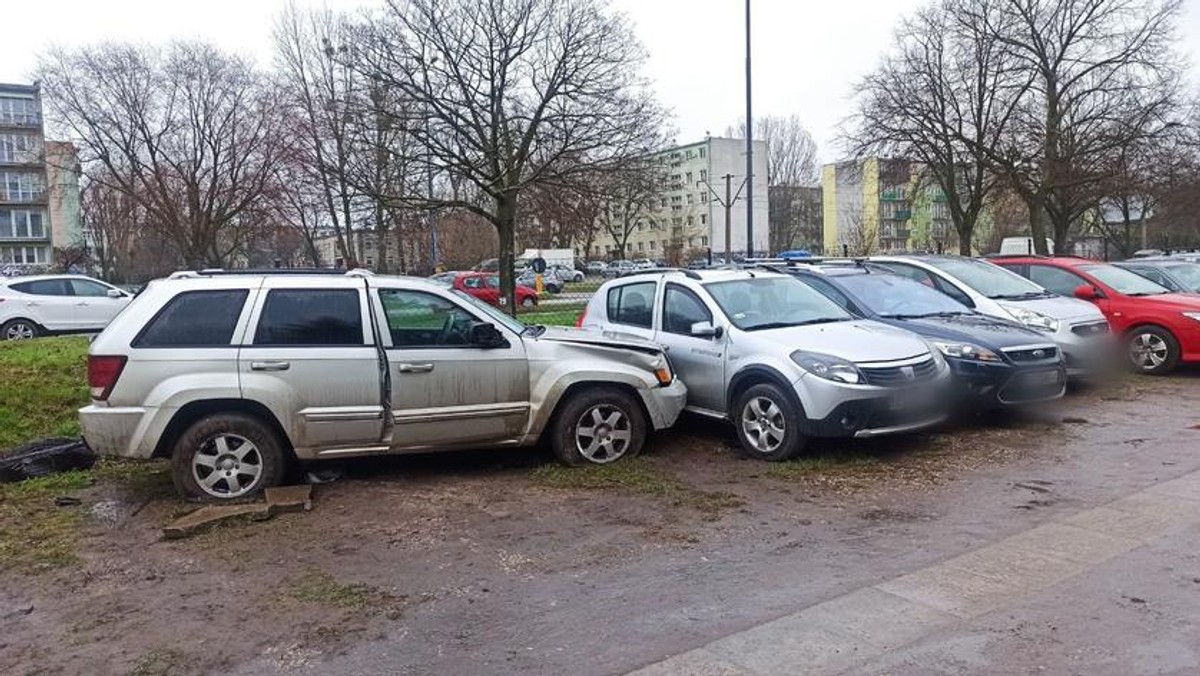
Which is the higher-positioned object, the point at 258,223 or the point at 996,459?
the point at 258,223

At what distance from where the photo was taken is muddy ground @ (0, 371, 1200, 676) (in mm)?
3828

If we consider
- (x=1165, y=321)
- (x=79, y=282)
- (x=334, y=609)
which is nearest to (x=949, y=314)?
(x=1165, y=321)

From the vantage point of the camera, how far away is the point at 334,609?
13.9 ft

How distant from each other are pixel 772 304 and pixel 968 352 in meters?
1.81

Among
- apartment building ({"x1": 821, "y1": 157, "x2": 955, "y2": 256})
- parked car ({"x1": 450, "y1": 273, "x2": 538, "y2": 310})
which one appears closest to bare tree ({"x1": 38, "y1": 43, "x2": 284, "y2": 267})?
parked car ({"x1": 450, "y1": 273, "x2": 538, "y2": 310})

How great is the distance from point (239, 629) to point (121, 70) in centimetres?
3600

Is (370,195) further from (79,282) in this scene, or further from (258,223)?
(258,223)

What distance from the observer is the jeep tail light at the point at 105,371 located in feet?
19.0

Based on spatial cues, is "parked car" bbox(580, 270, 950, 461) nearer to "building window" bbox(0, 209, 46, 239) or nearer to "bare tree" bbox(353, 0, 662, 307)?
"bare tree" bbox(353, 0, 662, 307)

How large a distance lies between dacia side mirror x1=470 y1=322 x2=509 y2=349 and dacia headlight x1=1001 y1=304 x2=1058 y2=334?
6.37 metres

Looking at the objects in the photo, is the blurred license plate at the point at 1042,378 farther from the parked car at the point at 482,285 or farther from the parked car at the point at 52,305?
the parked car at the point at 482,285

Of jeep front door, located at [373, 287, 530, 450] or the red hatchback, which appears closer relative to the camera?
jeep front door, located at [373, 287, 530, 450]

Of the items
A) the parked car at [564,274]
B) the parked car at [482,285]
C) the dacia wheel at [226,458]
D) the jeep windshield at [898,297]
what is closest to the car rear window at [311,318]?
the dacia wheel at [226,458]

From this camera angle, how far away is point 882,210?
68.1m
